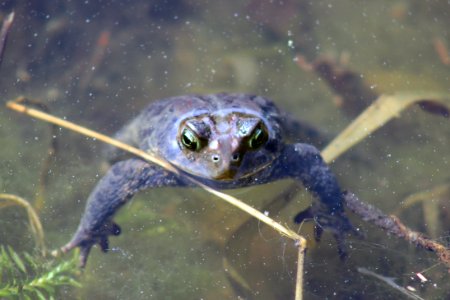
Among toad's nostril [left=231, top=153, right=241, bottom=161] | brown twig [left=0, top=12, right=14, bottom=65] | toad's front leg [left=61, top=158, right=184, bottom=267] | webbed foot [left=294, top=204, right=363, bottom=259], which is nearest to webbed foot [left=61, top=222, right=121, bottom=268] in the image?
toad's front leg [left=61, top=158, right=184, bottom=267]

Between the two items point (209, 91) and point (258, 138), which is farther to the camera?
point (209, 91)

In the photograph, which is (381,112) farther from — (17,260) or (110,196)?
(17,260)

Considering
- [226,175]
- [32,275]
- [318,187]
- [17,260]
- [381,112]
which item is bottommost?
[32,275]

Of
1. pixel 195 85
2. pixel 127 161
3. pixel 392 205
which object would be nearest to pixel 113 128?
pixel 127 161

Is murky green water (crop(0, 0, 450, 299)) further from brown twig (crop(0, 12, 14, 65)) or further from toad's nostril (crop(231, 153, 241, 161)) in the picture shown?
toad's nostril (crop(231, 153, 241, 161))

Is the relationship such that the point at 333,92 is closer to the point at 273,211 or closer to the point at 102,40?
the point at 273,211


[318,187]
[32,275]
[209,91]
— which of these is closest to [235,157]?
[318,187]

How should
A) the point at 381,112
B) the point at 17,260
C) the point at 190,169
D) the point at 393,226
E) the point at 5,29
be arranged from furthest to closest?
the point at 5,29 → the point at 381,112 → the point at 393,226 → the point at 17,260 → the point at 190,169
